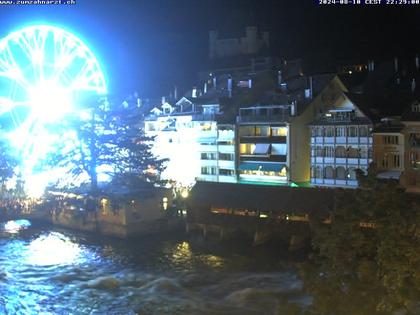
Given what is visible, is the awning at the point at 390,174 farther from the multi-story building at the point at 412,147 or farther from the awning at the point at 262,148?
the awning at the point at 262,148

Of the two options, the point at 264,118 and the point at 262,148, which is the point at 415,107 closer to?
the point at 264,118

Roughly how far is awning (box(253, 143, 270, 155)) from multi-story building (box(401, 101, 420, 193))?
8808mm

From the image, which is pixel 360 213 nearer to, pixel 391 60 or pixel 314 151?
pixel 314 151

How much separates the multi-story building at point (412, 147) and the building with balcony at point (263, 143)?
7.36m

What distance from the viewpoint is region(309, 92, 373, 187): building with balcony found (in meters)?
33.9

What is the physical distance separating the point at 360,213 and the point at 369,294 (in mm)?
1873

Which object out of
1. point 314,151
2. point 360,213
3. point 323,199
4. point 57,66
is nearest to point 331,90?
point 314,151

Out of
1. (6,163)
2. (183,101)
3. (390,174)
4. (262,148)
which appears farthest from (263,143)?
(6,163)

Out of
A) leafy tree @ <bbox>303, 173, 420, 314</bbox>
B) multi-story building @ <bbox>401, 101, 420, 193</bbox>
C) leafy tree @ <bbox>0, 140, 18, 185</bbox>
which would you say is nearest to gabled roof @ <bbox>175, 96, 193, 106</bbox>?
leafy tree @ <bbox>0, 140, 18, 185</bbox>

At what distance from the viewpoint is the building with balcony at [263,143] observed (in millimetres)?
37719

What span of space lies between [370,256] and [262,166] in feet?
82.2

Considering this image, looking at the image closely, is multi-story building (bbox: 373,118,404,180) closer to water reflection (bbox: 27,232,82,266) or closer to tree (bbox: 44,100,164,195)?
tree (bbox: 44,100,164,195)

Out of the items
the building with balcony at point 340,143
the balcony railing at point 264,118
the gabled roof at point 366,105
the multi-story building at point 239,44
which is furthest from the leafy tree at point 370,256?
the multi-story building at point 239,44

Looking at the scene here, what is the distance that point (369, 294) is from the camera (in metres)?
12.7
